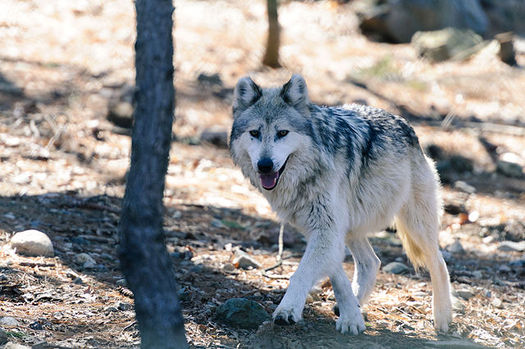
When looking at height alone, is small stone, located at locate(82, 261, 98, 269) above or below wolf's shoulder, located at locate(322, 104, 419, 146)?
below

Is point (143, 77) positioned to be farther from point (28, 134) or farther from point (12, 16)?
point (12, 16)

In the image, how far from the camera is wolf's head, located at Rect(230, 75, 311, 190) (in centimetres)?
424

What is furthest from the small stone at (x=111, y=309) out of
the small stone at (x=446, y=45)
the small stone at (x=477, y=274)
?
the small stone at (x=446, y=45)

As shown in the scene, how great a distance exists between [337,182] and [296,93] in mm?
720

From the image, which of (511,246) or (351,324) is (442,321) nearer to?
(351,324)

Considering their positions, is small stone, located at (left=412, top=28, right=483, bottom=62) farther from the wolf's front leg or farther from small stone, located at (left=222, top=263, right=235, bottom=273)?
the wolf's front leg

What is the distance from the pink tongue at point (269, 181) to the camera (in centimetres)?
421

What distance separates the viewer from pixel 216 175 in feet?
28.2

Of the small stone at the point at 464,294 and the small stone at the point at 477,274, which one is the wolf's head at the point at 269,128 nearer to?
the small stone at the point at 464,294

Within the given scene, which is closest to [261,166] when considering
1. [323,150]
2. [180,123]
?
[323,150]

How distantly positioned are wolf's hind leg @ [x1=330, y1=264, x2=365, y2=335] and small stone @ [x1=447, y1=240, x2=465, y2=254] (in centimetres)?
296

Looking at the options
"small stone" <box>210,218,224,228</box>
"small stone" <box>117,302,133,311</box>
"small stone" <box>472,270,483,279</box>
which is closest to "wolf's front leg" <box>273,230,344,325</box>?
"small stone" <box>117,302,133,311</box>

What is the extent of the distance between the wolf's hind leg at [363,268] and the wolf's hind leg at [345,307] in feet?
1.87

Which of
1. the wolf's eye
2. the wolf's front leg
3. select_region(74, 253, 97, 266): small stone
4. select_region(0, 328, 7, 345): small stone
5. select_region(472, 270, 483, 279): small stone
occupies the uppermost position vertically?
the wolf's eye
